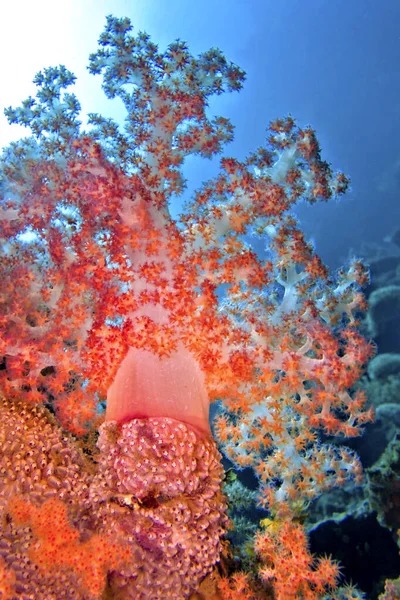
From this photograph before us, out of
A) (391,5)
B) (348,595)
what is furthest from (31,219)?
(391,5)

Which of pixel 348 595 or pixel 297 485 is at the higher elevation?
pixel 297 485

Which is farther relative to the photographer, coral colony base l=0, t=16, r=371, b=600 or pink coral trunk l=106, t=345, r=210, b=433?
pink coral trunk l=106, t=345, r=210, b=433

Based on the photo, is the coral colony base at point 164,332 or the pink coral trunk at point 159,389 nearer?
the coral colony base at point 164,332

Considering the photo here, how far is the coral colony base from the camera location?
341 cm

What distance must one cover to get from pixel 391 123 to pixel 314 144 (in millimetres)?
29856

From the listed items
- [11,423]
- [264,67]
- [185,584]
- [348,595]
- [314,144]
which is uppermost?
[264,67]

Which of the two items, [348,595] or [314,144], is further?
[314,144]

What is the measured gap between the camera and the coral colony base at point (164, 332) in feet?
11.2

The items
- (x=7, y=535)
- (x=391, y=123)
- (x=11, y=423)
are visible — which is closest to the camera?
(x=7, y=535)

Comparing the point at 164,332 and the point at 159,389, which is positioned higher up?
the point at 164,332

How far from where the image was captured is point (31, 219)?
14.8 feet

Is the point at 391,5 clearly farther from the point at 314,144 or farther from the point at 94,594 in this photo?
the point at 94,594

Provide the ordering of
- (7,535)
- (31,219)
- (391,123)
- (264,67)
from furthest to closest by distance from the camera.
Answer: (264,67)
(391,123)
(31,219)
(7,535)

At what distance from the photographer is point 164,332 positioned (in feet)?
13.4
